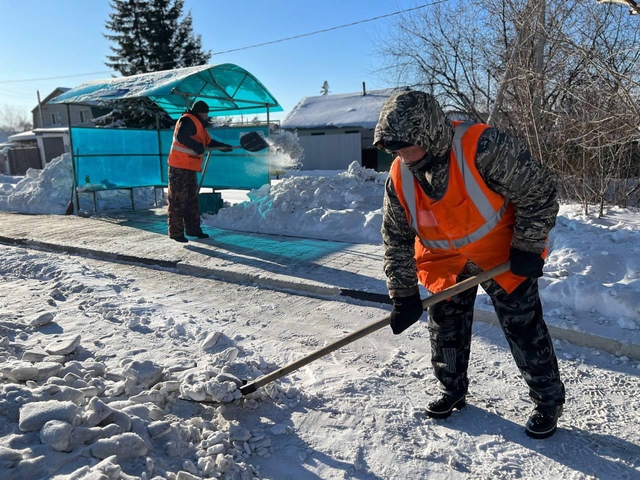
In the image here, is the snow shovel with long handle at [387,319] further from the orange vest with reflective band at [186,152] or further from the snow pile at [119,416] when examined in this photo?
the orange vest with reflective band at [186,152]

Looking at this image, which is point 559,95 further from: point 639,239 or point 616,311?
point 616,311

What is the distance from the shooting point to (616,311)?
3729 mm

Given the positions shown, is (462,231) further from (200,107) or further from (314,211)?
(314,211)

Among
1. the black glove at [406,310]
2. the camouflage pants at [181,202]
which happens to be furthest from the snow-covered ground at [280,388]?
the camouflage pants at [181,202]

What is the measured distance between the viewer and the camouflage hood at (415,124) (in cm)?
202

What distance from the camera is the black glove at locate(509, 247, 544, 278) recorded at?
85.9 inches

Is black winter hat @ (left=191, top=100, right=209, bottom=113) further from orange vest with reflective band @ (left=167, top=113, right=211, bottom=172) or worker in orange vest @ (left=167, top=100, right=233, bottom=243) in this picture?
orange vest with reflective band @ (left=167, top=113, right=211, bottom=172)

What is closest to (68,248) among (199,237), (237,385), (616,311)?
(199,237)

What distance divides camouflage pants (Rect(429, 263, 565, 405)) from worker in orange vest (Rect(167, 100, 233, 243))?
5.17 metres

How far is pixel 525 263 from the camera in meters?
2.18

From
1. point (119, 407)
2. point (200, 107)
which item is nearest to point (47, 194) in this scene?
point (200, 107)

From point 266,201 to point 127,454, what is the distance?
268 inches

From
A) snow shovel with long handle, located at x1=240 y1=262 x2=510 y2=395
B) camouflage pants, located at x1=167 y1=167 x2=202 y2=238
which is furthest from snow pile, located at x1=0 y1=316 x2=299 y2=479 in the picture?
camouflage pants, located at x1=167 y1=167 x2=202 y2=238

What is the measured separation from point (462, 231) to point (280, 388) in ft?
4.78
